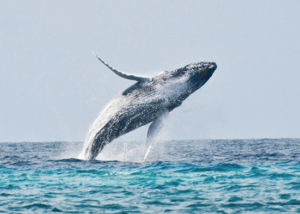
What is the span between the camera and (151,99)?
1552cm

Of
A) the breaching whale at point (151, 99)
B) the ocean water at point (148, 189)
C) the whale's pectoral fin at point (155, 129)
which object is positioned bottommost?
the ocean water at point (148, 189)

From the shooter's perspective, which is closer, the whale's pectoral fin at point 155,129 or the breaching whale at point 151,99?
the breaching whale at point 151,99

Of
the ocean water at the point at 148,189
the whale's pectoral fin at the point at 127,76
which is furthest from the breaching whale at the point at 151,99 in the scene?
the ocean water at the point at 148,189

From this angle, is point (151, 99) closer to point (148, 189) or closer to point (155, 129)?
point (155, 129)

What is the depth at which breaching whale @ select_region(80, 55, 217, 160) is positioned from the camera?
1538cm

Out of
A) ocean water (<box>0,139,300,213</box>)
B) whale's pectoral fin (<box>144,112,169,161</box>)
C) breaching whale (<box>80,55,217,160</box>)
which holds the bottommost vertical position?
ocean water (<box>0,139,300,213</box>)

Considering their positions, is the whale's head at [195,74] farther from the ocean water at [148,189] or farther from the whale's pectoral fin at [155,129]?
the ocean water at [148,189]

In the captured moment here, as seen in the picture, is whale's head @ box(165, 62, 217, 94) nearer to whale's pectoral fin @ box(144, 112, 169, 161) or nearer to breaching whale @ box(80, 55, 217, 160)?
breaching whale @ box(80, 55, 217, 160)

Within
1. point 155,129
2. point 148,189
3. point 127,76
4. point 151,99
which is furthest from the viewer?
point 155,129

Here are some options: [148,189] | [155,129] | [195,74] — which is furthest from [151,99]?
[148,189]

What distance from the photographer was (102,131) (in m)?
16.0

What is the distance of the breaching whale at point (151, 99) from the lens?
605 inches

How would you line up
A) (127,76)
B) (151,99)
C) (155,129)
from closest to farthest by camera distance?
(127,76), (151,99), (155,129)

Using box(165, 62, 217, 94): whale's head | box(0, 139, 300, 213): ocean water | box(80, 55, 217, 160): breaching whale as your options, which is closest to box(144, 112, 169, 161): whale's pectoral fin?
box(80, 55, 217, 160): breaching whale
